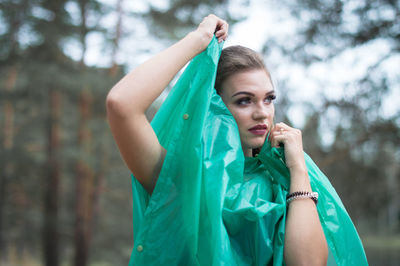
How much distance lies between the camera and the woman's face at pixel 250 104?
6.20 ft

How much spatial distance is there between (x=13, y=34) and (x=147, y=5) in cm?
434

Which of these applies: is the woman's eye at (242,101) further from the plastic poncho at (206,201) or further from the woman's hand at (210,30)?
Answer: the woman's hand at (210,30)

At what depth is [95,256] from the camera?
46.7 ft

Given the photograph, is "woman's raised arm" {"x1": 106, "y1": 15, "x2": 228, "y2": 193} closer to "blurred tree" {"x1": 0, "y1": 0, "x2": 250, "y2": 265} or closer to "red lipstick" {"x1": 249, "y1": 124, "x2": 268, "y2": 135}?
"red lipstick" {"x1": 249, "y1": 124, "x2": 268, "y2": 135}

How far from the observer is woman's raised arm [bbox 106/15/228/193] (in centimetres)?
147

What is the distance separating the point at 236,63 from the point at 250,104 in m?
0.23

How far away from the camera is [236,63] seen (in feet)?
6.43

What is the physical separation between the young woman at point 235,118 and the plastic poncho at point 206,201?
0.05m

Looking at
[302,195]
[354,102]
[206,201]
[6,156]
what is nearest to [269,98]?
[302,195]

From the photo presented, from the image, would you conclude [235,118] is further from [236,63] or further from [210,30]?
[210,30]

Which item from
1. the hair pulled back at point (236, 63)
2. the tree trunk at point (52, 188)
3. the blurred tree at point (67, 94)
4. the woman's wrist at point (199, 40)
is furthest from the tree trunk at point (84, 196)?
the woman's wrist at point (199, 40)

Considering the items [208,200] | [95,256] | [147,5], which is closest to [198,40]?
[208,200]

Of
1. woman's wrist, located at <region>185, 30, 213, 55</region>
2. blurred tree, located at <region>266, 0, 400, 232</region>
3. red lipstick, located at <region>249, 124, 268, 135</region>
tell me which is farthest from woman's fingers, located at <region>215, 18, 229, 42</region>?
blurred tree, located at <region>266, 0, 400, 232</region>

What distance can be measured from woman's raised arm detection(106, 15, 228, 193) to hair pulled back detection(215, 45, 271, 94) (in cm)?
25
